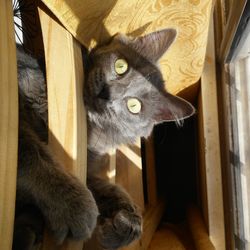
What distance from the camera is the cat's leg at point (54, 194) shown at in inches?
26.3

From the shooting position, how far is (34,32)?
47.9 inches

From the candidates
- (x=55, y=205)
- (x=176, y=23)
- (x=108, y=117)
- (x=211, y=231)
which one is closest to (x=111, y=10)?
(x=176, y=23)

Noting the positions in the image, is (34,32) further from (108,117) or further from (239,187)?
(239,187)

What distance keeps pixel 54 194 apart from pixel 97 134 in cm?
43

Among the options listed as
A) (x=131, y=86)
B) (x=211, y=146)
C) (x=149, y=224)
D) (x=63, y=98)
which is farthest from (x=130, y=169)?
(x=63, y=98)

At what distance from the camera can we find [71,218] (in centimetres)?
67

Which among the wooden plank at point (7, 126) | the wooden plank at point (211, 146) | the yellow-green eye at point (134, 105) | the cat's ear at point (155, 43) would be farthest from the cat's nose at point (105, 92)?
the wooden plank at point (211, 146)

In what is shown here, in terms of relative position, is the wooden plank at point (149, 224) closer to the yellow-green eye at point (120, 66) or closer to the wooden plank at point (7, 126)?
the yellow-green eye at point (120, 66)

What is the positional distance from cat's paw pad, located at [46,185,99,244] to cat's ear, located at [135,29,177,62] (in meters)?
0.58

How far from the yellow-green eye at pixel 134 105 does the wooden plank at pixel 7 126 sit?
0.62 meters

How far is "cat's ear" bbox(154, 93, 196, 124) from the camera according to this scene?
1.22 m

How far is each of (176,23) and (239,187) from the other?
0.70 metres

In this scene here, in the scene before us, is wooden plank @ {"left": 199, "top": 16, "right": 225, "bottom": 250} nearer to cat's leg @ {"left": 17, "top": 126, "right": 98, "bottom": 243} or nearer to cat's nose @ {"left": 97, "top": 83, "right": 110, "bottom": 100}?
cat's nose @ {"left": 97, "top": 83, "right": 110, "bottom": 100}

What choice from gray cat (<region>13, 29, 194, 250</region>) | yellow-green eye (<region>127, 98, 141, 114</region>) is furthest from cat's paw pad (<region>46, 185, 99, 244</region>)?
yellow-green eye (<region>127, 98, 141, 114</region>)
